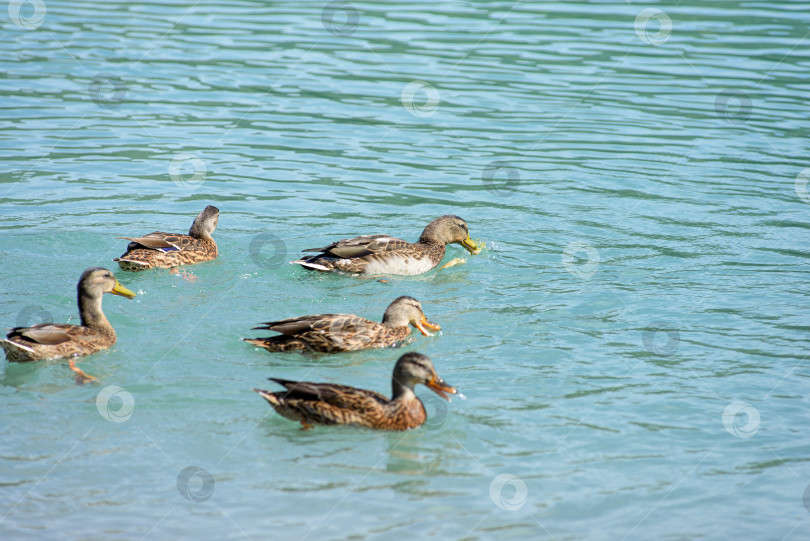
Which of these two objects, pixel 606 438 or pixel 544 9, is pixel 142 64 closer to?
pixel 544 9

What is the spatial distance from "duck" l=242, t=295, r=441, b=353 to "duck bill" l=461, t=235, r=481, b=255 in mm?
2865

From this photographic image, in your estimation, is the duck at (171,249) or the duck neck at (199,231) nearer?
the duck at (171,249)

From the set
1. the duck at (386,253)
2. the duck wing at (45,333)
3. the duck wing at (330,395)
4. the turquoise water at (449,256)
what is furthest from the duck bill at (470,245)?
the duck wing at (45,333)

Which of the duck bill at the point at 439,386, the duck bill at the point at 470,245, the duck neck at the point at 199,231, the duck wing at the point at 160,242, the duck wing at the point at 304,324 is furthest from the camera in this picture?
the duck bill at the point at 470,245

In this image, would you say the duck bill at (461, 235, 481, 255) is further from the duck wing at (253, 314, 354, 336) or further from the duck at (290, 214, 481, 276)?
the duck wing at (253, 314, 354, 336)

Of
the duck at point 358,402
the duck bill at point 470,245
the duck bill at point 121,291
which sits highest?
the duck bill at point 470,245

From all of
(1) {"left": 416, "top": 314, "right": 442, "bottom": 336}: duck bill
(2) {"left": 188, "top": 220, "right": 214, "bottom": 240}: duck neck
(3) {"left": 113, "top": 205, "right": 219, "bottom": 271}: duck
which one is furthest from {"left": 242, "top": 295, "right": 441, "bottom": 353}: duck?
(2) {"left": 188, "top": 220, "right": 214, "bottom": 240}: duck neck

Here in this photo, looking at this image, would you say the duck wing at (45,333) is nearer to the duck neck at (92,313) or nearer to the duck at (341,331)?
the duck neck at (92,313)

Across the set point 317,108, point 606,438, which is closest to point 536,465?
point 606,438

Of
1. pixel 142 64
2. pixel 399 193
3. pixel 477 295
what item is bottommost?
pixel 477 295

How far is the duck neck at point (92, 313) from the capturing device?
953 centimetres

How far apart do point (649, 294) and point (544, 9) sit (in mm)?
14993

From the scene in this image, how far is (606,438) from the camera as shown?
7.90 meters

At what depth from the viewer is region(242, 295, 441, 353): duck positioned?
370 inches
